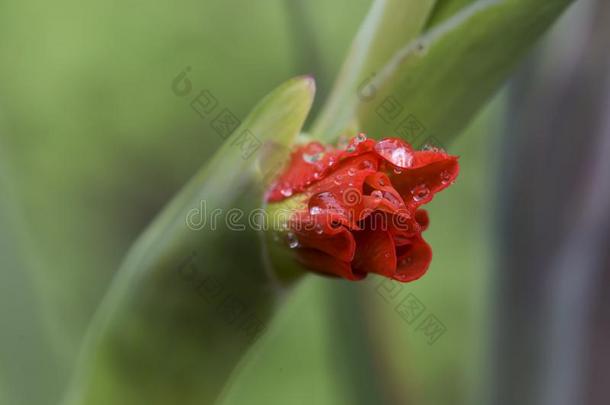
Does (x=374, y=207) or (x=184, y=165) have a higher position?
(x=184, y=165)

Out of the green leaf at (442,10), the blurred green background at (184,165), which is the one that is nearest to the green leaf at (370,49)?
the green leaf at (442,10)

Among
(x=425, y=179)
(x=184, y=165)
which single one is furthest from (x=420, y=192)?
(x=184, y=165)

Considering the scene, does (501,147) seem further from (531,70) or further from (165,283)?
(165,283)

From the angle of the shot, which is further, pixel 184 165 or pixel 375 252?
pixel 184 165

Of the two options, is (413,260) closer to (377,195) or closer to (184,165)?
(377,195)

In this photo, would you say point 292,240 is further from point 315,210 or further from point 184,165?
point 184,165

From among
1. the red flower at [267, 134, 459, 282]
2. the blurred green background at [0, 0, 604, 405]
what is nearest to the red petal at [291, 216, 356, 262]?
the red flower at [267, 134, 459, 282]

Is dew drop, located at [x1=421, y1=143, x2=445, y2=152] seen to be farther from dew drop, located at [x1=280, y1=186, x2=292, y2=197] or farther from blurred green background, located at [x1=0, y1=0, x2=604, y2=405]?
blurred green background, located at [x1=0, y1=0, x2=604, y2=405]
